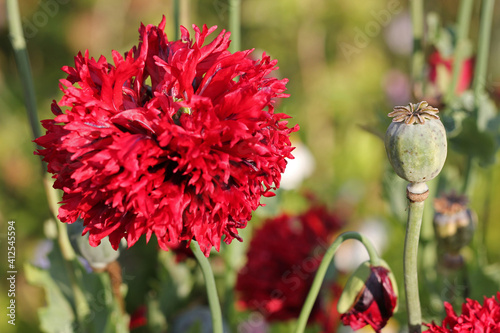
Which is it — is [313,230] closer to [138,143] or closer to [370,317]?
[370,317]

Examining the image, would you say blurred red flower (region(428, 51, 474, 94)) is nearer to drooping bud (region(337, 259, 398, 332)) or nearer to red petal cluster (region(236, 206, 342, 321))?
red petal cluster (region(236, 206, 342, 321))

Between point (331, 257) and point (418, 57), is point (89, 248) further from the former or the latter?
point (418, 57)

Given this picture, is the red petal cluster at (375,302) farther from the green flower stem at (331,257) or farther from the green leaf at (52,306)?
the green leaf at (52,306)

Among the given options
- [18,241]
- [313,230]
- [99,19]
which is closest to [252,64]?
[313,230]

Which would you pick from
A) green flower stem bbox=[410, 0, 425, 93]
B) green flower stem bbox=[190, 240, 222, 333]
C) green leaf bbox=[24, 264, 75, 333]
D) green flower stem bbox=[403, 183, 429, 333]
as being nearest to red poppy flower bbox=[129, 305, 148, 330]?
green leaf bbox=[24, 264, 75, 333]

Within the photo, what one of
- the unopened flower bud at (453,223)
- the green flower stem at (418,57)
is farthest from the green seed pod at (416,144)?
the green flower stem at (418,57)

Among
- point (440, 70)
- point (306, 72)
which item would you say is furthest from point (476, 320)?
point (306, 72)
